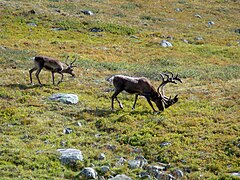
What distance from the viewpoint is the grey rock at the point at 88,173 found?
41.4ft

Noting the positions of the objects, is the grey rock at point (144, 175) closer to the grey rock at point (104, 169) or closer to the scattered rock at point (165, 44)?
the grey rock at point (104, 169)

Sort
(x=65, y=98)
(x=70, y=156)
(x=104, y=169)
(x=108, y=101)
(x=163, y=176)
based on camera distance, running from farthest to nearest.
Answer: (x=108, y=101)
(x=65, y=98)
(x=70, y=156)
(x=104, y=169)
(x=163, y=176)

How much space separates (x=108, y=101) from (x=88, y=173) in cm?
899

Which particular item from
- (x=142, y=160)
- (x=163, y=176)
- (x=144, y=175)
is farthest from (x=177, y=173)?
(x=142, y=160)

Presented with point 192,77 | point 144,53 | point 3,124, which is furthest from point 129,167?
point 144,53

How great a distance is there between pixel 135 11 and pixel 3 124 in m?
47.7

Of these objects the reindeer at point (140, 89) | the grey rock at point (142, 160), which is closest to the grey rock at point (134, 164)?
the grey rock at point (142, 160)

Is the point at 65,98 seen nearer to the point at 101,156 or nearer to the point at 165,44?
the point at 101,156

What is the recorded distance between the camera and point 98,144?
50.2ft

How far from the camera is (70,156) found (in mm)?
13703

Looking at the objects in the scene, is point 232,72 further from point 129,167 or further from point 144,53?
point 129,167

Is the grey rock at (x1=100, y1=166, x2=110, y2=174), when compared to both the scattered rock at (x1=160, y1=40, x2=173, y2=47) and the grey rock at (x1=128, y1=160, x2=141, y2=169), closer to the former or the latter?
the grey rock at (x1=128, y1=160, x2=141, y2=169)

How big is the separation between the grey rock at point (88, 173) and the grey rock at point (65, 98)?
7.60 metres

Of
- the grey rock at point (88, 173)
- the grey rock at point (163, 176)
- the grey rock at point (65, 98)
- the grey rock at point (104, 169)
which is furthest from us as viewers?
the grey rock at point (65, 98)
